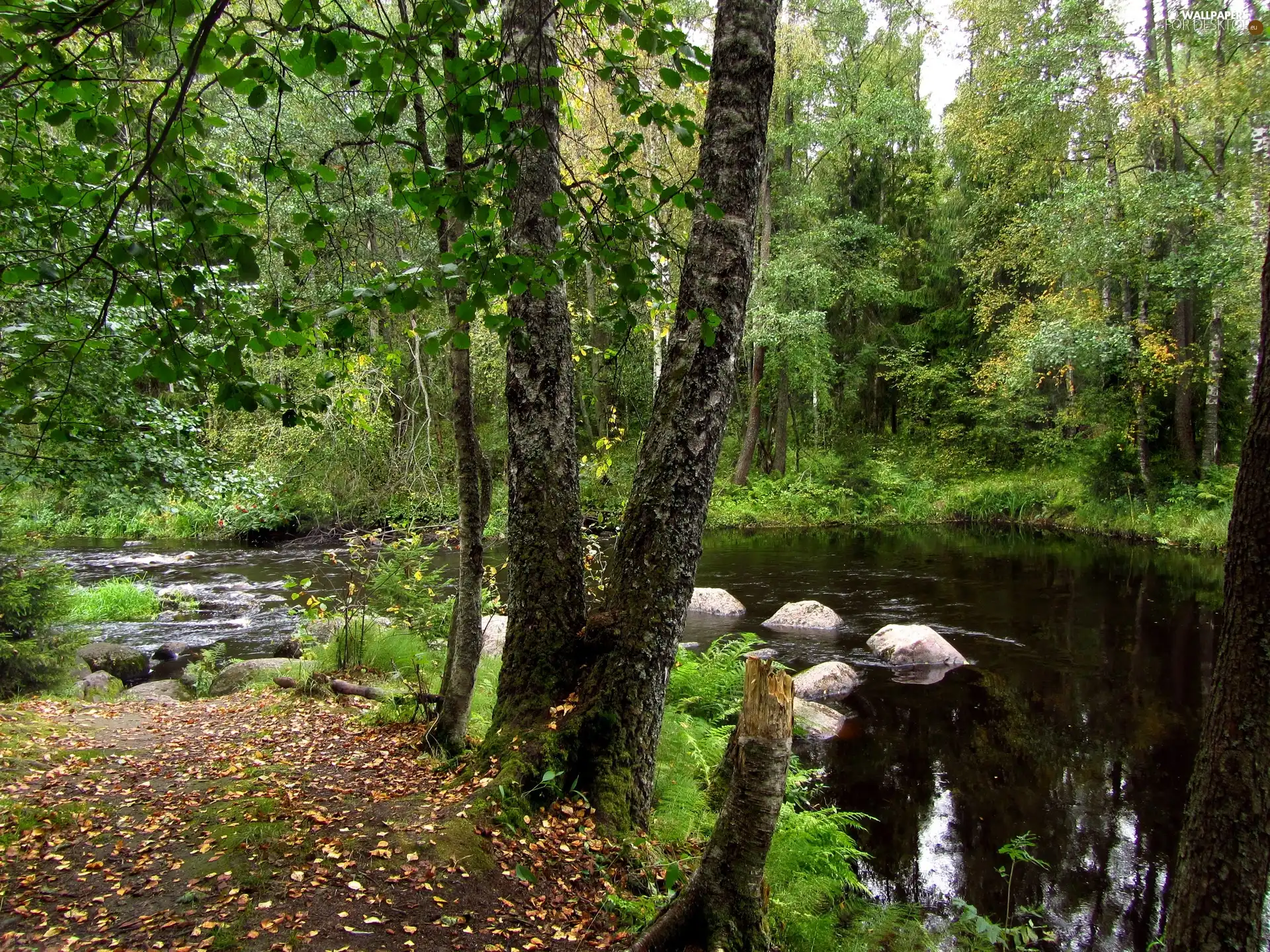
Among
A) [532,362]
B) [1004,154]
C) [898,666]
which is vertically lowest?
[898,666]

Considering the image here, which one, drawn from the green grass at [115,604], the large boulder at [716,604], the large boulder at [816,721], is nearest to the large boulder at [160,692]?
the green grass at [115,604]

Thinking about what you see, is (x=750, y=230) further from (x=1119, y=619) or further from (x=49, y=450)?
(x=1119, y=619)

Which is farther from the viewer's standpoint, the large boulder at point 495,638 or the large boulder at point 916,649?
the large boulder at point 916,649

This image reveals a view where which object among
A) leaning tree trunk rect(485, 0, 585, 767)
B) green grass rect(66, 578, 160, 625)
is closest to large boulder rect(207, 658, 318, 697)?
green grass rect(66, 578, 160, 625)

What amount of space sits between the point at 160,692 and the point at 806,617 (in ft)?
29.2

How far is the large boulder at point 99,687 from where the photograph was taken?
802 cm

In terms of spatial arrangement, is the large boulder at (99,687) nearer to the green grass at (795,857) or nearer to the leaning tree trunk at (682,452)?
the green grass at (795,857)

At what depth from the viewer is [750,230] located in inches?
153

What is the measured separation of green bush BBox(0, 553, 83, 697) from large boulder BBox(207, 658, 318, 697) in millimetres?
1495

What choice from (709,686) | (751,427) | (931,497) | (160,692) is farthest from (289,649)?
(931,497)

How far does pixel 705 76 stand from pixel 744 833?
2612mm

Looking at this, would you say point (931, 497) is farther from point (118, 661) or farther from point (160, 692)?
point (118, 661)

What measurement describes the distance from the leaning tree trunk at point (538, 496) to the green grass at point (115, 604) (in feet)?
37.4

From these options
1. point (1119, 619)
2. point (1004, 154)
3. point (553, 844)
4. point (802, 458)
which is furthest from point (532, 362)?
point (802, 458)
